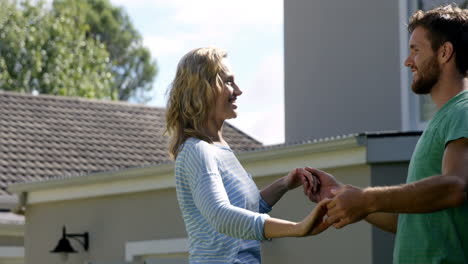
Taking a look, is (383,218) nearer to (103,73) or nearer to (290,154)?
(290,154)

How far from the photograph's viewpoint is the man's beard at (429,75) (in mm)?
3355

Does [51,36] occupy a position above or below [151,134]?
above

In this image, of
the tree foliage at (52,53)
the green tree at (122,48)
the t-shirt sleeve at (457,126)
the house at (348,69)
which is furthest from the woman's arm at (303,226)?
the green tree at (122,48)

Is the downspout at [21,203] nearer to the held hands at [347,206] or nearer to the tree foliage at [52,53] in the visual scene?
the held hands at [347,206]

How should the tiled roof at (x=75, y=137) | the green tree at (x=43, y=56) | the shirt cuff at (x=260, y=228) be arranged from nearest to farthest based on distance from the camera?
the shirt cuff at (x=260, y=228)
the tiled roof at (x=75, y=137)
the green tree at (x=43, y=56)

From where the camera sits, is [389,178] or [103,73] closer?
[389,178]

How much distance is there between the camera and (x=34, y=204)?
486 inches

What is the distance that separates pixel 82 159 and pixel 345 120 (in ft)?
22.3

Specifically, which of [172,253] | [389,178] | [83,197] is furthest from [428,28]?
[83,197]

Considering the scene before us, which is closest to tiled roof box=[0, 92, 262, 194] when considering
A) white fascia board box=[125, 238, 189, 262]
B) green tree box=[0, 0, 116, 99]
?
white fascia board box=[125, 238, 189, 262]

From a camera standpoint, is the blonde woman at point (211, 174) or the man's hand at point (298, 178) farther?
the man's hand at point (298, 178)

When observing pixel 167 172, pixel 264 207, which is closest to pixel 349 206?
pixel 264 207

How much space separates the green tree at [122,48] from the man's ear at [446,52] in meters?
45.5

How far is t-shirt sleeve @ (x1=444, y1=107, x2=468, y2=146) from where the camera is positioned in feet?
10.2
